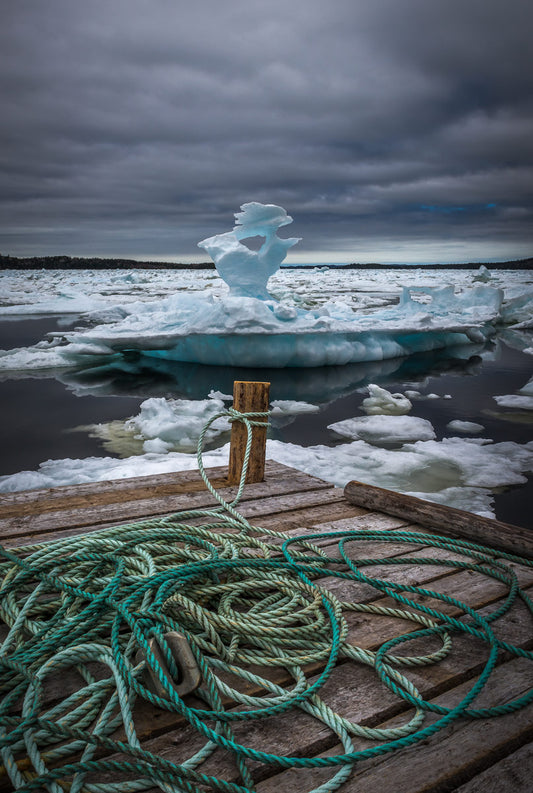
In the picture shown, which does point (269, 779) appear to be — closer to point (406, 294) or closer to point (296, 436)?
point (296, 436)

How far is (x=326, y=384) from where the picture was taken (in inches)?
347

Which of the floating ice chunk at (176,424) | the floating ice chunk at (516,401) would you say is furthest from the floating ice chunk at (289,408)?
the floating ice chunk at (516,401)

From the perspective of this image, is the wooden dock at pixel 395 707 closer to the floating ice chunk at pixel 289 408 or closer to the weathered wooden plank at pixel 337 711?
the weathered wooden plank at pixel 337 711

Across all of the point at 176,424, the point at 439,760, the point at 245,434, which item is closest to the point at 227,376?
the point at 176,424

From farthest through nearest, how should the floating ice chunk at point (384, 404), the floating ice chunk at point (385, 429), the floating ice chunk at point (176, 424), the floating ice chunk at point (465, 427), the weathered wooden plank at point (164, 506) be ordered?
the floating ice chunk at point (384, 404), the floating ice chunk at point (465, 427), the floating ice chunk at point (385, 429), the floating ice chunk at point (176, 424), the weathered wooden plank at point (164, 506)

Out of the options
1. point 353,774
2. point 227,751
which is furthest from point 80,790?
point 353,774

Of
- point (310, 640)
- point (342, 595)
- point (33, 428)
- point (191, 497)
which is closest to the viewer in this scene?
point (310, 640)

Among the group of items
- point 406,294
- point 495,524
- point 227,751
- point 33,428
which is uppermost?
point 406,294

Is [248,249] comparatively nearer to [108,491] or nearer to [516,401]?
[516,401]

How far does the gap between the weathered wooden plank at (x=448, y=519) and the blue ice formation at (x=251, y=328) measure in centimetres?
592

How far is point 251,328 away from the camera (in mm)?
8125

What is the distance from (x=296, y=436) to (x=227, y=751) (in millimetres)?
4748

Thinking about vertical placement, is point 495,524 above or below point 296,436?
above

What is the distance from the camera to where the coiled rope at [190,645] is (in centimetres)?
101
